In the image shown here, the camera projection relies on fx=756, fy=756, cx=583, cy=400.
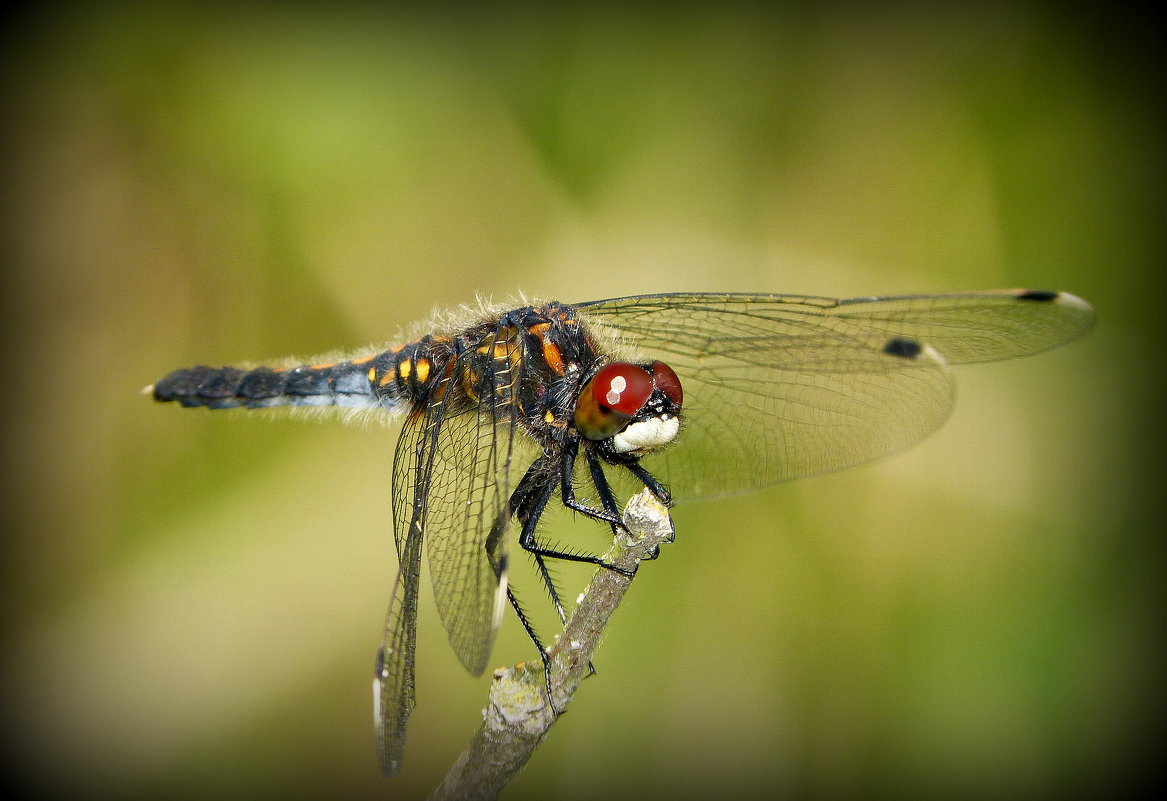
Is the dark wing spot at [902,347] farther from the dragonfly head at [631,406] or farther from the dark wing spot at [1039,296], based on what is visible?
the dragonfly head at [631,406]

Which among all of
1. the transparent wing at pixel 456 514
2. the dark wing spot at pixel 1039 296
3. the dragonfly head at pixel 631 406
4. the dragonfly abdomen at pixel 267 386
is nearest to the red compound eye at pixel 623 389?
the dragonfly head at pixel 631 406

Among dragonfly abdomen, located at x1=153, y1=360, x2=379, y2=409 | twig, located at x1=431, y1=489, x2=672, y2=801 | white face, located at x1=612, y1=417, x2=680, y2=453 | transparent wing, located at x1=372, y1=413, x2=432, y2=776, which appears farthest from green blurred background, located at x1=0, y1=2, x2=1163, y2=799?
twig, located at x1=431, y1=489, x2=672, y2=801

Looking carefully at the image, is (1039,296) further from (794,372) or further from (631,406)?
(631,406)

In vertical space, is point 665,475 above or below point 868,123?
below

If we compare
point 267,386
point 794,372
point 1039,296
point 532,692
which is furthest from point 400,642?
point 1039,296

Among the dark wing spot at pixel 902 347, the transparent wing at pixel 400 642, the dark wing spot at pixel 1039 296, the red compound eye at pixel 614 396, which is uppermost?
the dark wing spot at pixel 1039 296

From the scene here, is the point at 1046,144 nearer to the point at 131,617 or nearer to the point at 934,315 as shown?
the point at 934,315

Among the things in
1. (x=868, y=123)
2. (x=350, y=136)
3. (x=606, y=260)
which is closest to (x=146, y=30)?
(x=350, y=136)
